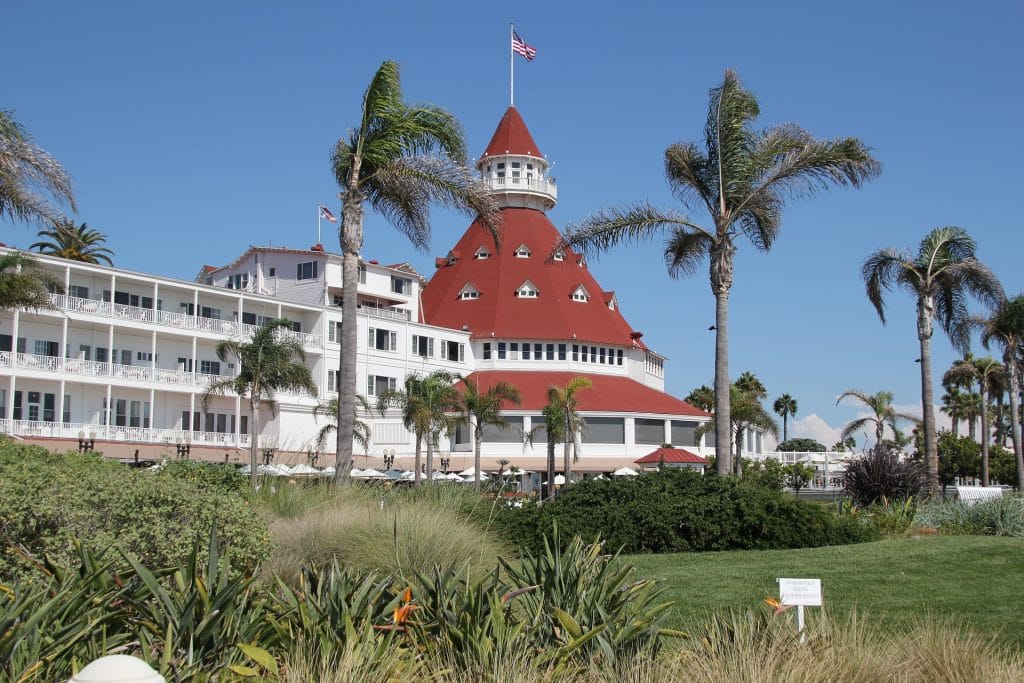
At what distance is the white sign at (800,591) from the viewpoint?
7418 millimetres

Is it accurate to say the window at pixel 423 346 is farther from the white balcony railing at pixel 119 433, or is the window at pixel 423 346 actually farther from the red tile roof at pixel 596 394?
the white balcony railing at pixel 119 433

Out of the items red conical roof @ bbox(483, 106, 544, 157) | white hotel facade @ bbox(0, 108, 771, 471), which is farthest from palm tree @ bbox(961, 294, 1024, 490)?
red conical roof @ bbox(483, 106, 544, 157)

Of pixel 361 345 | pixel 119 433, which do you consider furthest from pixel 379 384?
pixel 119 433

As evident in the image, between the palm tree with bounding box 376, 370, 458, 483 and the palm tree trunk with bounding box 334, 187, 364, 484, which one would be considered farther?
the palm tree with bounding box 376, 370, 458, 483

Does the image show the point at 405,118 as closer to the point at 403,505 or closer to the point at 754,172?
the point at 754,172

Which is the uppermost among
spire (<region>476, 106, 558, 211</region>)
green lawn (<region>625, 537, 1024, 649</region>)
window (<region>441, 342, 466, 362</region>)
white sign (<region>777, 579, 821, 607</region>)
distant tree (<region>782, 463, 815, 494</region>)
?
spire (<region>476, 106, 558, 211</region>)

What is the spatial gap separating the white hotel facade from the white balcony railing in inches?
3.3

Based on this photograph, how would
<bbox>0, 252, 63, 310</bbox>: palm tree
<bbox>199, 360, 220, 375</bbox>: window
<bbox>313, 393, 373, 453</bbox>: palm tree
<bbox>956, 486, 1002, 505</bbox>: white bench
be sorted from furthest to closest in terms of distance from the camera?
1. <bbox>199, 360, 220, 375</bbox>: window
2. <bbox>313, 393, 373, 453</bbox>: palm tree
3. <bbox>0, 252, 63, 310</bbox>: palm tree
4. <bbox>956, 486, 1002, 505</bbox>: white bench

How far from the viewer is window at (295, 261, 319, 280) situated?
63594 millimetres

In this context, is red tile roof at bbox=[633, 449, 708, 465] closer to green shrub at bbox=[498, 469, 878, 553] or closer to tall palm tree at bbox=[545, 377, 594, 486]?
tall palm tree at bbox=[545, 377, 594, 486]

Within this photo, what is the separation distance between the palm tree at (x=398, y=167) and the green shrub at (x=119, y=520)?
1354 centimetres

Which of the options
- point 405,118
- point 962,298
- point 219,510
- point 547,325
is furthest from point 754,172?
point 547,325

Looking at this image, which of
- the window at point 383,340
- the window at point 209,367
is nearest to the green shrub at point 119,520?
the window at point 209,367

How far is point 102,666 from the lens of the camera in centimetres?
452
